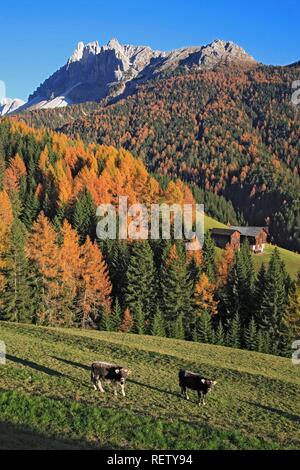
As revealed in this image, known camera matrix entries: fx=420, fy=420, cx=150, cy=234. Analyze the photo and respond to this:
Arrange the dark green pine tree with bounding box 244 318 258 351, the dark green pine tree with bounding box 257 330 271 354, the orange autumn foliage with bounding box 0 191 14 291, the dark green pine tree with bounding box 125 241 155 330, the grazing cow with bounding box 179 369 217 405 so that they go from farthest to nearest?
→ the dark green pine tree with bounding box 125 241 155 330 → the dark green pine tree with bounding box 244 318 258 351 → the orange autumn foliage with bounding box 0 191 14 291 → the dark green pine tree with bounding box 257 330 271 354 → the grazing cow with bounding box 179 369 217 405

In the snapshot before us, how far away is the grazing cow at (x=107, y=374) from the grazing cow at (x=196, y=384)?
10.9 ft

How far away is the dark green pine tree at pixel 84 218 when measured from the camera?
102 meters

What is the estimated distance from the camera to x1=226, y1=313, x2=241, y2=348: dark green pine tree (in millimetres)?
65438

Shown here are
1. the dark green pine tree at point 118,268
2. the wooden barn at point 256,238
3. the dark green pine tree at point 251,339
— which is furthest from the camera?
the wooden barn at point 256,238

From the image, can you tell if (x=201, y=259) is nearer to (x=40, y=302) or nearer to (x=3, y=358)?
(x=40, y=302)

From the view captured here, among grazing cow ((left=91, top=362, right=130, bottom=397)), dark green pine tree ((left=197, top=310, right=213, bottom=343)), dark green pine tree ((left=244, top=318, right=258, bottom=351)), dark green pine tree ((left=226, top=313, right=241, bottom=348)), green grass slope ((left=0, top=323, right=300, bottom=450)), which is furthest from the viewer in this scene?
dark green pine tree ((left=197, top=310, right=213, bottom=343))

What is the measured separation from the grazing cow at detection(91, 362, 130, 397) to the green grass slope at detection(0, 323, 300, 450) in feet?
2.06

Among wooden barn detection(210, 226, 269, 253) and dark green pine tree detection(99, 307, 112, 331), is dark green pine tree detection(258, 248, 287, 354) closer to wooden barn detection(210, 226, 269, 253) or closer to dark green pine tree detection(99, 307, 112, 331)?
dark green pine tree detection(99, 307, 112, 331)

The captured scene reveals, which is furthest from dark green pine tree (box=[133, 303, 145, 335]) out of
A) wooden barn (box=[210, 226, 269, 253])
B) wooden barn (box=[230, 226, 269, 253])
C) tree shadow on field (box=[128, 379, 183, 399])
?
wooden barn (box=[230, 226, 269, 253])

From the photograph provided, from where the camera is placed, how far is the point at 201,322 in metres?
67.8

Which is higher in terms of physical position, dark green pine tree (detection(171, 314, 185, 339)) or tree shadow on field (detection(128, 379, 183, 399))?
tree shadow on field (detection(128, 379, 183, 399))

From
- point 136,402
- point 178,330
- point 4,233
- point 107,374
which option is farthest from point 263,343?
point 136,402

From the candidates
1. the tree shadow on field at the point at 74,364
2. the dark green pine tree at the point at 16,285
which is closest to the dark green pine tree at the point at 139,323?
the dark green pine tree at the point at 16,285

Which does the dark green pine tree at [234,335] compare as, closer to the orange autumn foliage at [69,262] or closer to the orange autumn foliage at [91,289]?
the orange autumn foliage at [91,289]
